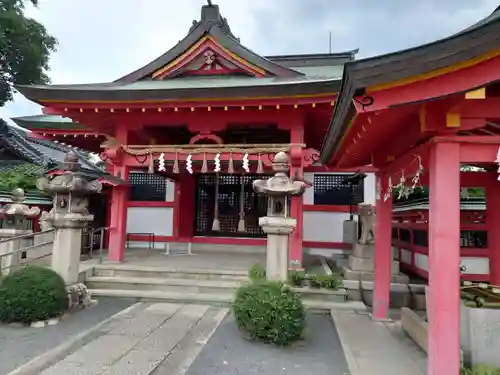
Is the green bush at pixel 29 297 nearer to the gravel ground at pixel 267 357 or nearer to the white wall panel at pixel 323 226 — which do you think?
the gravel ground at pixel 267 357

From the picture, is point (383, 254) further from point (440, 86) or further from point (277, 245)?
point (440, 86)

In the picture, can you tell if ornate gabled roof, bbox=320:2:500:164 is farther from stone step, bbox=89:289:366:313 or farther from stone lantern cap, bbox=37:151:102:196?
stone lantern cap, bbox=37:151:102:196

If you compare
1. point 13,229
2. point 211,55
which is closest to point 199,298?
point 13,229

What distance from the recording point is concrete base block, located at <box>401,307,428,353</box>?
474 cm

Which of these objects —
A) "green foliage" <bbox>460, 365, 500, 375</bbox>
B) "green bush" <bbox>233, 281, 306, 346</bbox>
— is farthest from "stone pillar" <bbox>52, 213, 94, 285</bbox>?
"green foliage" <bbox>460, 365, 500, 375</bbox>

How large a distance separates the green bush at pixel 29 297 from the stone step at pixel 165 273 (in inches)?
91.4

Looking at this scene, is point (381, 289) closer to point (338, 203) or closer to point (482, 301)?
point (482, 301)

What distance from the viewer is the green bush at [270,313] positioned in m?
4.89

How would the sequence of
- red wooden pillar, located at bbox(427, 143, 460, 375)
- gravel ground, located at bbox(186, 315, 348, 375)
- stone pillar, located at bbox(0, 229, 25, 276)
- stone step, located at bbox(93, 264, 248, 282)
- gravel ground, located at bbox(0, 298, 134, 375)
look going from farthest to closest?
stone step, located at bbox(93, 264, 248, 282)
stone pillar, located at bbox(0, 229, 25, 276)
gravel ground, located at bbox(0, 298, 134, 375)
gravel ground, located at bbox(186, 315, 348, 375)
red wooden pillar, located at bbox(427, 143, 460, 375)

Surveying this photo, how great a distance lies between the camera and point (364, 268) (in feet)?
26.0

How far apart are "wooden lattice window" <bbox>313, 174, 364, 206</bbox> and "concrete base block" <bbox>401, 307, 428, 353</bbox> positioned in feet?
19.6

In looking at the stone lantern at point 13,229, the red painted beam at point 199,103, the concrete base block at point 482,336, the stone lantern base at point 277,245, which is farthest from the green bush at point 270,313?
the stone lantern at point 13,229

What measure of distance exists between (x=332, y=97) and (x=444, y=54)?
533cm

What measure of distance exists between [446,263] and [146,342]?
12.7ft
